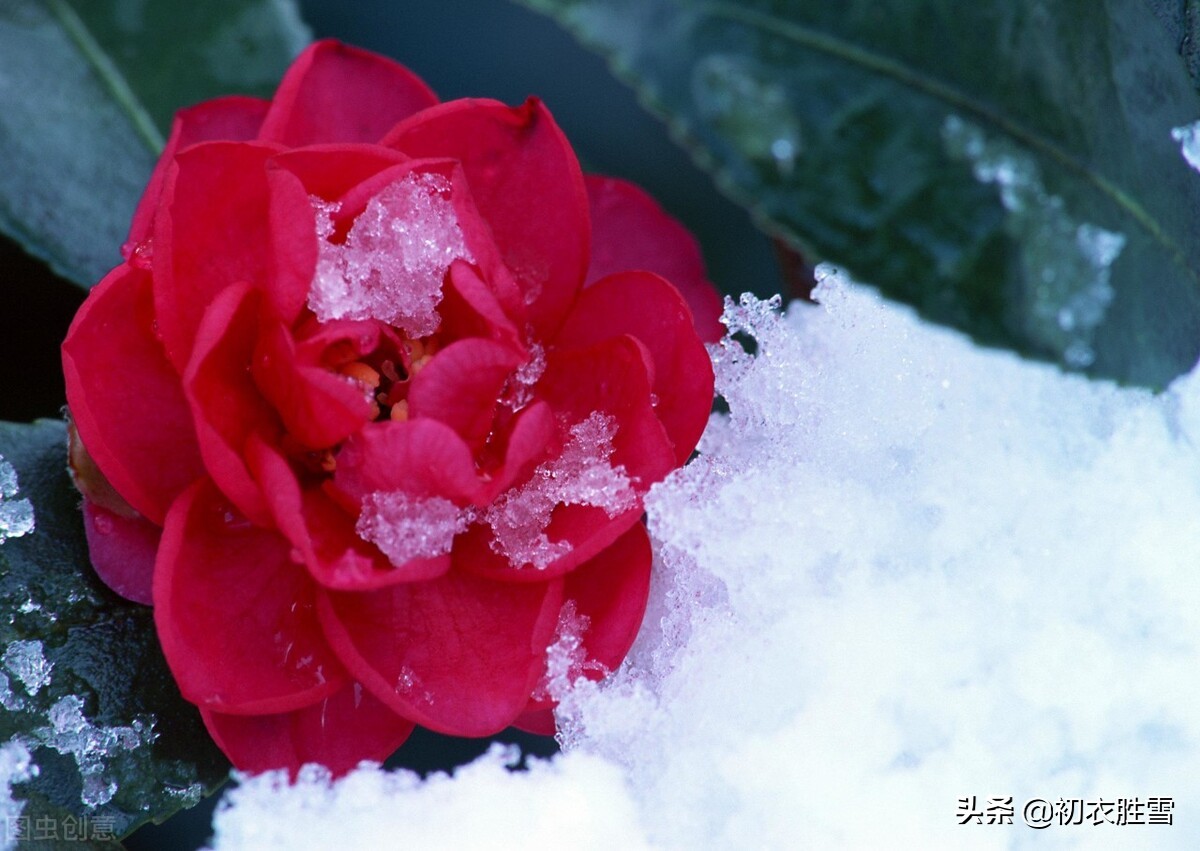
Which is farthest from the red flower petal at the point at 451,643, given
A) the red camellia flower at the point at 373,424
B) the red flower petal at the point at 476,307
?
the red flower petal at the point at 476,307

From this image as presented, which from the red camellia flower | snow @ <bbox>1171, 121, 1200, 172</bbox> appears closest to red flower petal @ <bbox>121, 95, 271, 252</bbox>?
the red camellia flower

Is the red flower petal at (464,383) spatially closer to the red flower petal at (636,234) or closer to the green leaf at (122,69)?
the red flower petal at (636,234)

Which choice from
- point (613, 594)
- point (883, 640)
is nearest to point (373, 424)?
point (613, 594)

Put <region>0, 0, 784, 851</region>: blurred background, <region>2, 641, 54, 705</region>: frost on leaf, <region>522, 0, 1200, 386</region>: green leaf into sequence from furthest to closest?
<region>0, 0, 784, 851</region>: blurred background → <region>2, 641, 54, 705</region>: frost on leaf → <region>522, 0, 1200, 386</region>: green leaf

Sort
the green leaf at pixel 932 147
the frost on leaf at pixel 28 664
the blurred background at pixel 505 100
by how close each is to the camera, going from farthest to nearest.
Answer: the blurred background at pixel 505 100 → the frost on leaf at pixel 28 664 → the green leaf at pixel 932 147

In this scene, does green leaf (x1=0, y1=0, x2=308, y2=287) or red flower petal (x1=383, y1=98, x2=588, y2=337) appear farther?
green leaf (x1=0, y1=0, x2=308, y2=287)

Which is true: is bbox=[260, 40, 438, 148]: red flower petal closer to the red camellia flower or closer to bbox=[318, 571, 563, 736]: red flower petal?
the red camellia flower

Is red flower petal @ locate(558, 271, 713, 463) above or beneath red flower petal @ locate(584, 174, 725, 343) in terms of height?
beneath
